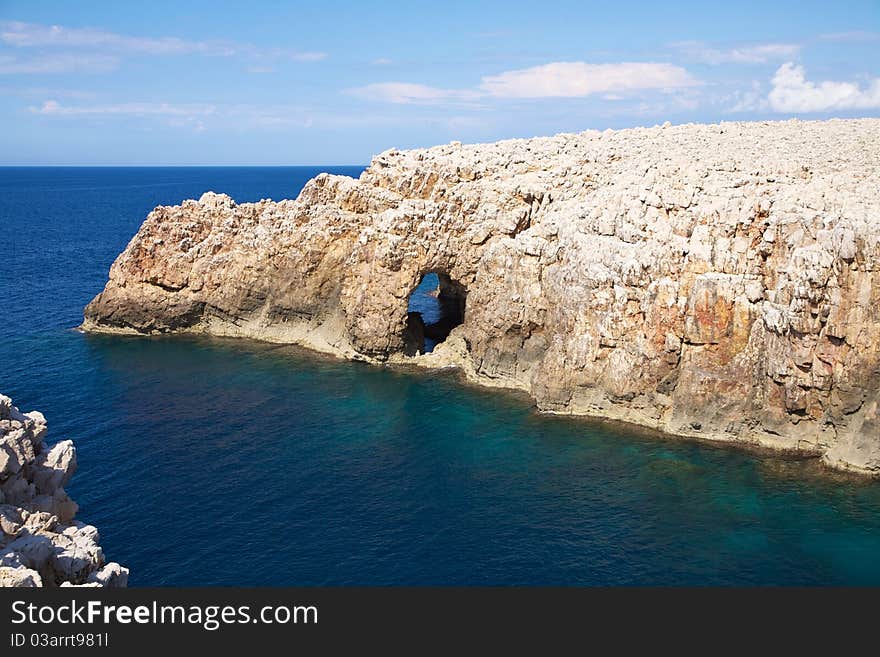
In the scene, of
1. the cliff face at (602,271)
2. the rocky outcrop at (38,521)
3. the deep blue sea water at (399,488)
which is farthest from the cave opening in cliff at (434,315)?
the rocky outcrop at (38,521)

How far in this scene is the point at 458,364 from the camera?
249 ft

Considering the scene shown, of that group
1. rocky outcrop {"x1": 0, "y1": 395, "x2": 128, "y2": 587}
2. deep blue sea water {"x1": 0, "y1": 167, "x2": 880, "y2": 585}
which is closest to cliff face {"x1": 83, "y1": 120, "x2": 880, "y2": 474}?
deep blue sea water {"x1": 0, "y1": 167, "x2": 880, "y2": 585}

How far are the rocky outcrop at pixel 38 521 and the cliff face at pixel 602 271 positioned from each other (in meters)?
41.3

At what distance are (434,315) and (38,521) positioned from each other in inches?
2690

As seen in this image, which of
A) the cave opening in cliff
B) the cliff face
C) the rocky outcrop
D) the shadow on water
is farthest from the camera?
the cave opening in cliff

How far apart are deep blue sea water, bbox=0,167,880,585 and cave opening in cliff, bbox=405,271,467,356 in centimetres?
690

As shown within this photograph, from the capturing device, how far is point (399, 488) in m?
Answer: 51.5

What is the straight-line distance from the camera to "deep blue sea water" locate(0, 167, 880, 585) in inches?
1679

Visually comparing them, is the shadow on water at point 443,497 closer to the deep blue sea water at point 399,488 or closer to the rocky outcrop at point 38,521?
the deep blue sea water at point 399,488

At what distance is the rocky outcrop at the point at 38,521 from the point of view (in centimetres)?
2614

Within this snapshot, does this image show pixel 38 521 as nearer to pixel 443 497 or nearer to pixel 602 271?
pixel 443 497

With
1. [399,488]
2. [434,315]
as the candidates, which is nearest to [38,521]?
[399,488]

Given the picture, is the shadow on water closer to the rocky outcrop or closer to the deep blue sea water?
the deep blue sea water

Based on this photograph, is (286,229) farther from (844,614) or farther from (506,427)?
(844,614)
